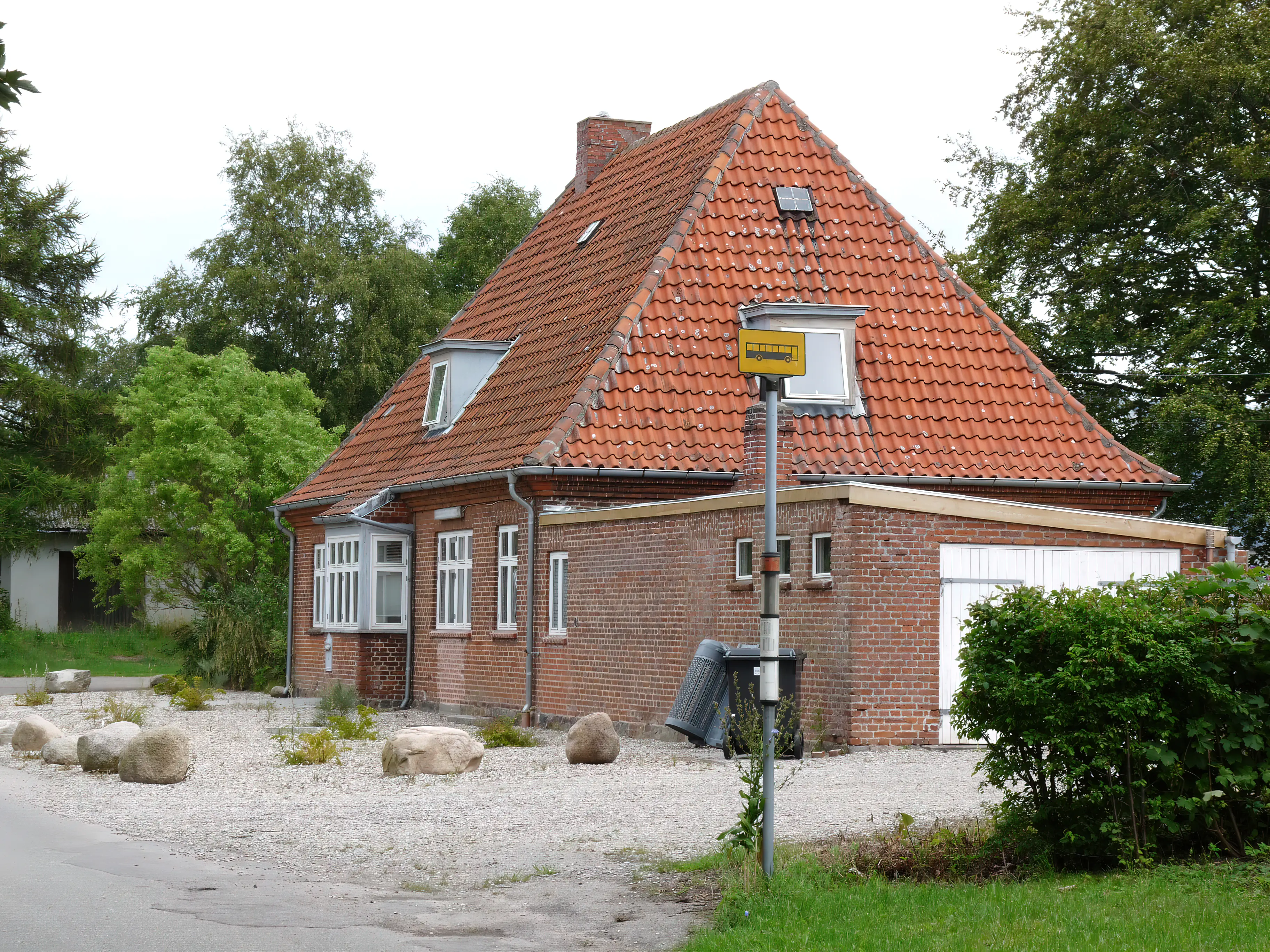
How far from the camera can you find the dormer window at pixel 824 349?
22250 mm

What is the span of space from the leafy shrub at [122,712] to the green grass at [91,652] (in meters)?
11.4

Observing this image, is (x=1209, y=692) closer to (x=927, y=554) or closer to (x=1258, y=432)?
(x=927, y=554)

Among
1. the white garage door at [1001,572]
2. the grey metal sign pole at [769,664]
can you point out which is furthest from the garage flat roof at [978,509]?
the grey metal sign pole at [769,664]

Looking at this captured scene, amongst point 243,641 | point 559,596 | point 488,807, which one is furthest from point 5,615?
point 488,807

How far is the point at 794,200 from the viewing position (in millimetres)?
24438

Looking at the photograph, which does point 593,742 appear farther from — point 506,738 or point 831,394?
point 831,394

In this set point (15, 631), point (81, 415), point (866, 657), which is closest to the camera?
point (866, 657)

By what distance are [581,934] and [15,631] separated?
132 ft

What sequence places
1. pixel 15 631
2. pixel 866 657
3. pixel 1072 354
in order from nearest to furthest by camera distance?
pixel 866 657 → pixel 1072 354 → pixel 15 631

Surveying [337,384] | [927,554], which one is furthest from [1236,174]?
[337,384]

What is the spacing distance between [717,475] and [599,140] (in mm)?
11644

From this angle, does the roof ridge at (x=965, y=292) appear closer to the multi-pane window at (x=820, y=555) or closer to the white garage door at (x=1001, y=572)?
the white garage door at (x=1001, y=572)

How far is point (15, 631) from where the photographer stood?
147ft

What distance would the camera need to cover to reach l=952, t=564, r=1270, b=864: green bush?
29.1 feet
